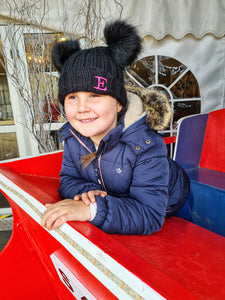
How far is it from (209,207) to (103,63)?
1.12 meters

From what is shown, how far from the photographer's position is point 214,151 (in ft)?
6.22

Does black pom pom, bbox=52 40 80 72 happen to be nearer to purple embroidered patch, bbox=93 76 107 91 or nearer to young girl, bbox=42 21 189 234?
young girl, bbox=42 21 189 234

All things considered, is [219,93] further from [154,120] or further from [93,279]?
[93,279]

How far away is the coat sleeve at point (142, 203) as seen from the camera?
650mm

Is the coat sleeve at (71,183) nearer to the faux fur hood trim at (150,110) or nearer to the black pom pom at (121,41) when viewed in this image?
the faux fur hood trim at (150,110)

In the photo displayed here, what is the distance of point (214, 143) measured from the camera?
1.90 m

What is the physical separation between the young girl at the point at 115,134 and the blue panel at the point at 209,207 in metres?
0.66

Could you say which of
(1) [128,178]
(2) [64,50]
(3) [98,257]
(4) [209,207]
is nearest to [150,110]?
(1) [128,178]

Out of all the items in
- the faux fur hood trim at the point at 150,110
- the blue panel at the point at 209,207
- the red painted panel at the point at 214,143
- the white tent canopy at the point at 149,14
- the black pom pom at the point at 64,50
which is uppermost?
the white tent canopy at the point at 149,14

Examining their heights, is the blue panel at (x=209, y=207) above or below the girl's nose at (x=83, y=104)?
below

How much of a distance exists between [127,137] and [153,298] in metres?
0.55

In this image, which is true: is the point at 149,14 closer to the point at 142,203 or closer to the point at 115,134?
the point at 115,134

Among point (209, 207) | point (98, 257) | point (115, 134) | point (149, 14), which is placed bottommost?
point (209, 207)

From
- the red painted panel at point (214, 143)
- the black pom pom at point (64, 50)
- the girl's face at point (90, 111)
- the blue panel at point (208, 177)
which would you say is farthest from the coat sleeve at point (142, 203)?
the red painted panel at point (214, 143)
